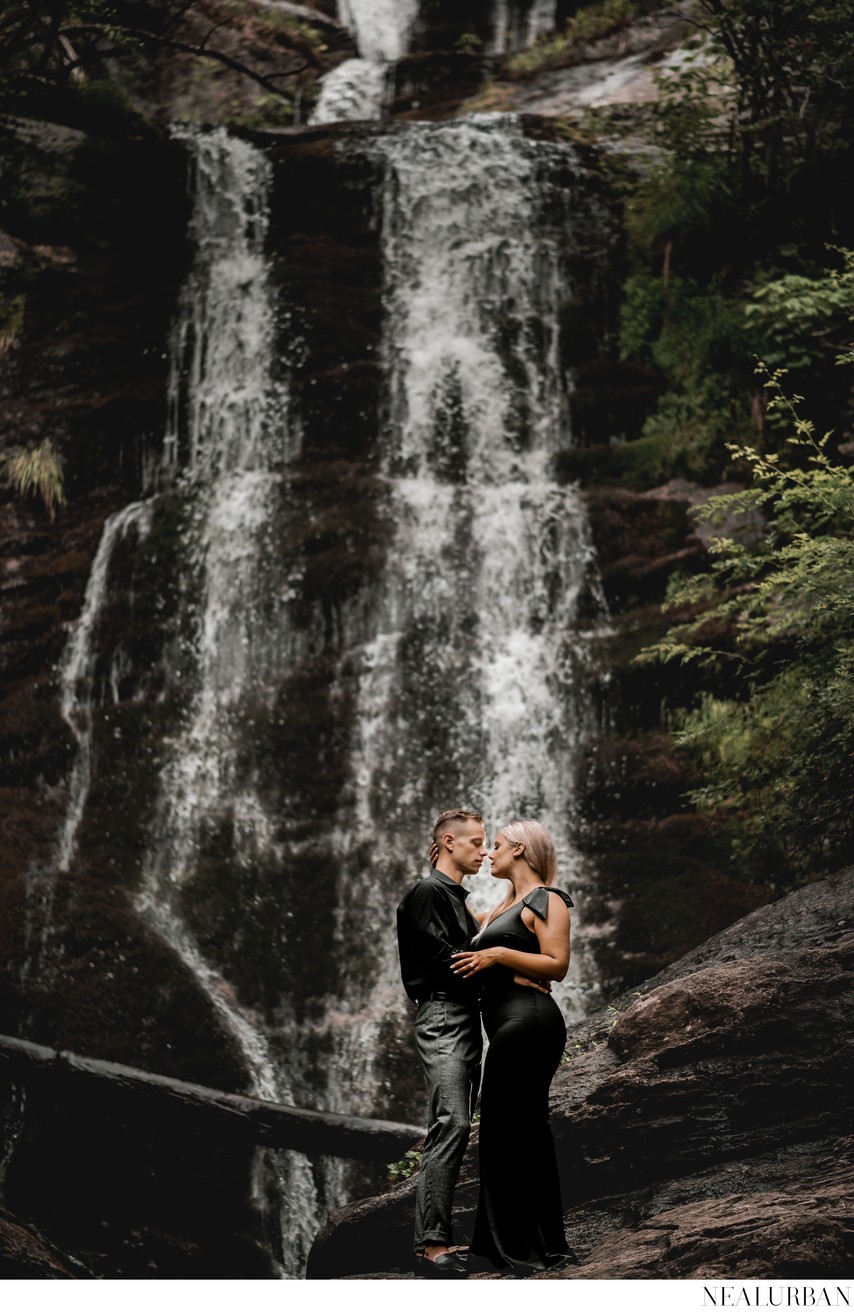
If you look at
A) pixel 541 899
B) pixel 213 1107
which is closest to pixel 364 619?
pixel 213 1107

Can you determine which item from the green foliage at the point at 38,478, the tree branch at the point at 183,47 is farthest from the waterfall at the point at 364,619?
the tree branch at the point at 183,47

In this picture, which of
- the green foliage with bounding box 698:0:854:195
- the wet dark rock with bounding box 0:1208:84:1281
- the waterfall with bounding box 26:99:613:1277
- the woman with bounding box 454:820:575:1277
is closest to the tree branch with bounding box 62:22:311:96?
the waterfall with bounding box 26:99:613:1277

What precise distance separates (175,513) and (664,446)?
365cm

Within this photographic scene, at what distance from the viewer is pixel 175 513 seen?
29.7 ft

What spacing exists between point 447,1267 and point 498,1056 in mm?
674

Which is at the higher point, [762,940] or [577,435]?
[577,435]

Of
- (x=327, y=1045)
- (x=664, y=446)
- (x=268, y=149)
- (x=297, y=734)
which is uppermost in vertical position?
(x=268, y=149)

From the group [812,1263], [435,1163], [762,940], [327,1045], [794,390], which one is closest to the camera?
[435,1163]

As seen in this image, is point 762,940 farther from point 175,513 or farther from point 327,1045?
point 175,513

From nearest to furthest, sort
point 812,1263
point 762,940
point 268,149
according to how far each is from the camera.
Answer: point 812,1263 < point 762,940 < point 268,149

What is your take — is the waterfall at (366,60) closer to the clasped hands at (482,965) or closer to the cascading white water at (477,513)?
the cascading white water at (477,513)

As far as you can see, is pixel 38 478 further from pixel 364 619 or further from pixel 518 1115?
pixel 518 1115

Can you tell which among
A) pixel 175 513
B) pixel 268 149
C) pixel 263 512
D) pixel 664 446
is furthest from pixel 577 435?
pixel 268 149

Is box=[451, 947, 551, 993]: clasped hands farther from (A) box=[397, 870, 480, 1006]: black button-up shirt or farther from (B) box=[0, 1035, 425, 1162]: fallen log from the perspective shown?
(B) box=[0, 1035, 425, 1162]: fallen log
